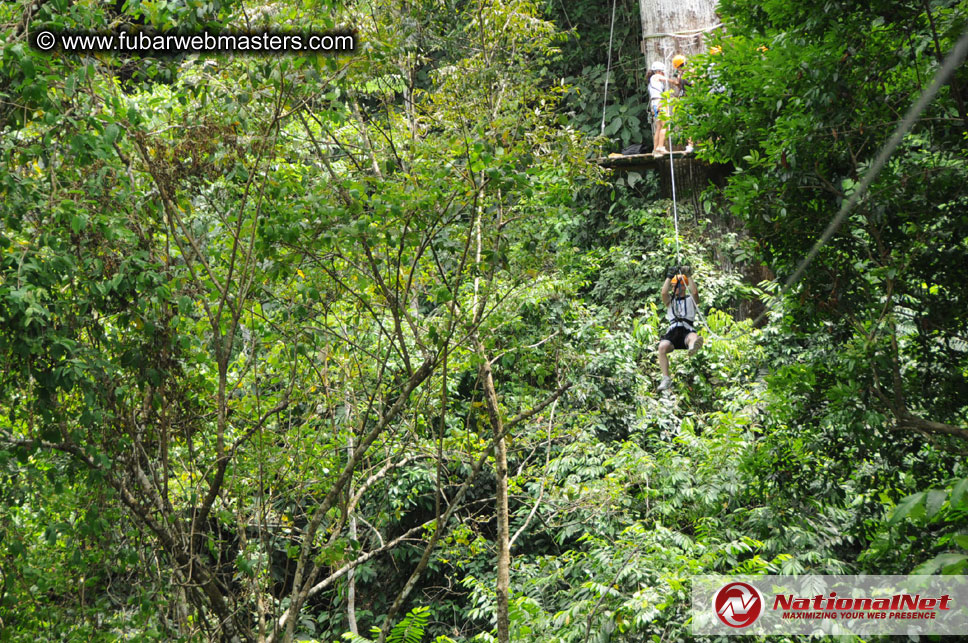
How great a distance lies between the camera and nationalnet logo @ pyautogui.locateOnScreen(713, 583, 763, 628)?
4570 millimetres

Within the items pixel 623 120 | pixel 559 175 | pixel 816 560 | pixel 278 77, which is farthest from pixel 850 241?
pixel 623 120

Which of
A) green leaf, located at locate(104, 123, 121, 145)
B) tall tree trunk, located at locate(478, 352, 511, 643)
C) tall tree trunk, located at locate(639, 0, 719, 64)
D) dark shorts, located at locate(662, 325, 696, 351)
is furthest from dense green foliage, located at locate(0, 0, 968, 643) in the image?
tall tree trunk, located at locate(639, 0, 719, 64)

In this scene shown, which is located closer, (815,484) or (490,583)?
(815,484)

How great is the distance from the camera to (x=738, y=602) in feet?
15.0

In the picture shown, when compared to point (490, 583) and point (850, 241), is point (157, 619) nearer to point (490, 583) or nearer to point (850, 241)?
point (490, 583)

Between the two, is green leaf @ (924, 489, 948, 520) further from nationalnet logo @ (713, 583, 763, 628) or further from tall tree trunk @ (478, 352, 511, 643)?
tall tree trunk @ (478, 352, 511, 643)

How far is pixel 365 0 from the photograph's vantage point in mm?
4723

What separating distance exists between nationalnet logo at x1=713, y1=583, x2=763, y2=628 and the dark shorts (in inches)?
98.1

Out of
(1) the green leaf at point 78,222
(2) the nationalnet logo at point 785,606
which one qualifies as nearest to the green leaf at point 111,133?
(1) the green leaf at point 78,222

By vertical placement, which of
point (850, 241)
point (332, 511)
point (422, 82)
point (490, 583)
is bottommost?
point (490, 583)

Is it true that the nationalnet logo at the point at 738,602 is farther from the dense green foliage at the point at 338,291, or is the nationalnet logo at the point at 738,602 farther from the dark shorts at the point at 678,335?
the dark shorts at the point at 678,335

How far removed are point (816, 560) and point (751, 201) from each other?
263 centimetres

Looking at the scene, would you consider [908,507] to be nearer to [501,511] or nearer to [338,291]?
[338,291]

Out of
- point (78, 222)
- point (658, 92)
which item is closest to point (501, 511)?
point (78, 222)
